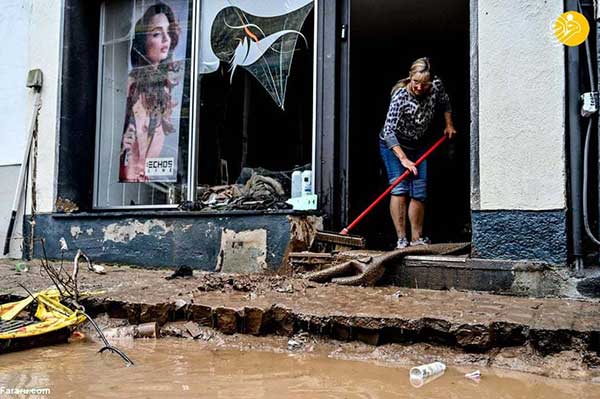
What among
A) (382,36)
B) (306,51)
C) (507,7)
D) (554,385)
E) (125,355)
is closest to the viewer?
(554,385)

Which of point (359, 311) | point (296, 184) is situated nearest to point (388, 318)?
point (359, 311)

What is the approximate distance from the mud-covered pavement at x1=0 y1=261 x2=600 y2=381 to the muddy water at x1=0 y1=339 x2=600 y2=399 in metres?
0.16

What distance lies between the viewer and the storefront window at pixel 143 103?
571cm

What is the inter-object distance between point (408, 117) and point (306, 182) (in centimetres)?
109

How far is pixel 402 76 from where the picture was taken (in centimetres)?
813

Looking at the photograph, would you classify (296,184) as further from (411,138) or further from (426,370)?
(426,370)

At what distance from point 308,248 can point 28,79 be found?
3.88 m

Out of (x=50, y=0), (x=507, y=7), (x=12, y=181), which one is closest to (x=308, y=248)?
(x=507, y=7)

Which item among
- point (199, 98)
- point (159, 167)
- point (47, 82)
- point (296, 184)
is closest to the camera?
point (296, 184)

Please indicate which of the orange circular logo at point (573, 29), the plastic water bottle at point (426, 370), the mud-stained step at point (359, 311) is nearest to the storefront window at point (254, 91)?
the mud-stained step at point (359, 311)

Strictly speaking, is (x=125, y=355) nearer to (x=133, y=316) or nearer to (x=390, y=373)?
(x=133, y=316)

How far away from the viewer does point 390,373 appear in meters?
2.51

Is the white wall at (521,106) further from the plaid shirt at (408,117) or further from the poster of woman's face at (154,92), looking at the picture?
the poster of woman's face at (154,92)

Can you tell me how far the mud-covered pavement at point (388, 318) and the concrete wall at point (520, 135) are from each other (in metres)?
0.43
